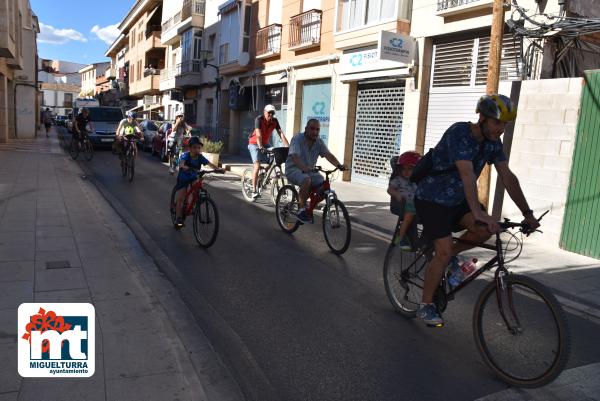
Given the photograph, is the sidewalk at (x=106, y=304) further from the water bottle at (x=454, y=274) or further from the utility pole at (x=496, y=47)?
the utility pole at (x=496, y=47)

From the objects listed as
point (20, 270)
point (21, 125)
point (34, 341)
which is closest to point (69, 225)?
point (20, 270)

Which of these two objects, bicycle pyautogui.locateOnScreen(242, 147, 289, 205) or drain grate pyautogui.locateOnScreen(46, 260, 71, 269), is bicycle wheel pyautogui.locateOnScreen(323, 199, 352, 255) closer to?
bicycle pyautogui.locateOnScreen(242, 147, 289, 205)

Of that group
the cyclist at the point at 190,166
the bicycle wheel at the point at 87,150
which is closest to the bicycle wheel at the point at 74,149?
the bicycle wheel at the point at 87,150

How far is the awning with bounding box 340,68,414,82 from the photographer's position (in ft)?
43.4

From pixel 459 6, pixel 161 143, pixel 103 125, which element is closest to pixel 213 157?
pixel 161 143

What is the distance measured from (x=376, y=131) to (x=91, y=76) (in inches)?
3443

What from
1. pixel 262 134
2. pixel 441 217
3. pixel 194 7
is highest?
pixel 194 7

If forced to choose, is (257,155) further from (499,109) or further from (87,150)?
(87,150)

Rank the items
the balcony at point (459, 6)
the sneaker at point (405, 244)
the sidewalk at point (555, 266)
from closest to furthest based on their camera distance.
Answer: the sneaker at point (405, 244) < the sidewalk at point (555, 266) < the balcony at point (459, 6)

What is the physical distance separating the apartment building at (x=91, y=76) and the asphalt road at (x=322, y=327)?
276ft

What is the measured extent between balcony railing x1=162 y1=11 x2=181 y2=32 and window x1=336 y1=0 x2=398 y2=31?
19.1 meters

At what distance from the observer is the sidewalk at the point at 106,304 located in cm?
307

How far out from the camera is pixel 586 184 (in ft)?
25.0

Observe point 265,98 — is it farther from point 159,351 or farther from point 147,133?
point 159,351
